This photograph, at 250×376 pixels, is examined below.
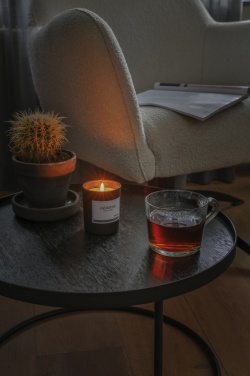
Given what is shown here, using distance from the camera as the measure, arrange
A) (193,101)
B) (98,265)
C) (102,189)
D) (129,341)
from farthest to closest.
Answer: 1. (193,101)
2. (129,341)
3. (102,189)
4. (98,265)

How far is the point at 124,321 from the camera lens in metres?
1.07

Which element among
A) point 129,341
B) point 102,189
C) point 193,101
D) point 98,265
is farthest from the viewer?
point 193,101

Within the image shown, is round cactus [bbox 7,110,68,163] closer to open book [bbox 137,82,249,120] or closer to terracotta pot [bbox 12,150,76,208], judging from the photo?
terracotta pot [bbox 12,150,76,208]

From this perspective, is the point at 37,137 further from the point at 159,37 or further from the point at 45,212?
the point at 159,37

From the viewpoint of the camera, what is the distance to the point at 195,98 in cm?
127

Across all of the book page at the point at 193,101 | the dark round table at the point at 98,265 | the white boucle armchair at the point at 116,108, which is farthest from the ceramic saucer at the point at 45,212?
the book page at the point at 193,101

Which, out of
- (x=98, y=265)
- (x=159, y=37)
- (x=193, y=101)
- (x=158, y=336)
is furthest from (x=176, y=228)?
(x=159, y=37)

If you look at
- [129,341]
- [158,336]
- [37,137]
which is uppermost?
[37,137]

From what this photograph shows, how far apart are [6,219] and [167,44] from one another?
3.41 ft

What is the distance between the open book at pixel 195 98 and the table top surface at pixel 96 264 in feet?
1.36

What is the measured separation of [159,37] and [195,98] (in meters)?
0.45

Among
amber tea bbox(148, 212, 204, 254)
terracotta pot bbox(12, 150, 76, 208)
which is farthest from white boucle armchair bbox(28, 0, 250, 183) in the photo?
amber tea bbox(148, 212, 204, 254)

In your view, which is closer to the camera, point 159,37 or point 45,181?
point 45,181

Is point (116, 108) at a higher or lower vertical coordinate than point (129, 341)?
higher
